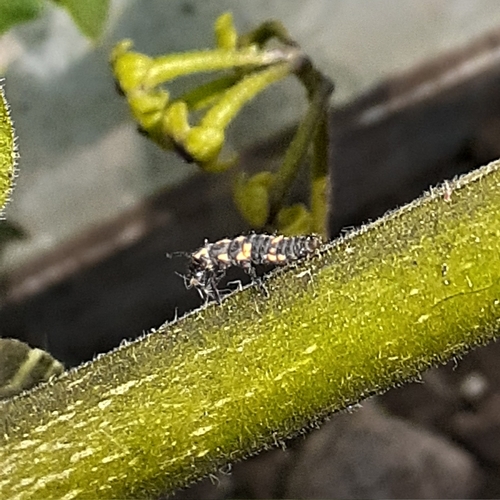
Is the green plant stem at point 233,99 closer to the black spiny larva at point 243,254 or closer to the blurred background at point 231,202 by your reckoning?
the black spiny larva at point 243,254

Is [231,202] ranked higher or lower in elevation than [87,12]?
lower

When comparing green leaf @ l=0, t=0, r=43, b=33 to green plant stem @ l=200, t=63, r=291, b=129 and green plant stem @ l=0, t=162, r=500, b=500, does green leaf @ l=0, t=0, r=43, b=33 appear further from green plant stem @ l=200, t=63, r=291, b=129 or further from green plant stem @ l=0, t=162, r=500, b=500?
green plant stem @ l=0, t=162, r=500, b=500

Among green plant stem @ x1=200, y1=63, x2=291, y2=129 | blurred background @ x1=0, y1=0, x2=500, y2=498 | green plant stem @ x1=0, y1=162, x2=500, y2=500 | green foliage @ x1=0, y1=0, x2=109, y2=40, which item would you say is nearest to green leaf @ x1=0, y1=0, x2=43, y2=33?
green foliage @ x1=0, y1=0, x2=109, y2=40

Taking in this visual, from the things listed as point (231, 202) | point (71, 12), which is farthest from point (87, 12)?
point (231, 202)

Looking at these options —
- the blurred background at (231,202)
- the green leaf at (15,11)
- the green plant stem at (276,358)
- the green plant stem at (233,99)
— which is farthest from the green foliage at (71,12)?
the blurred background at (231,202)

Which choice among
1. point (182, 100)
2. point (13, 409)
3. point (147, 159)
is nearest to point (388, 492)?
point (147, 159)

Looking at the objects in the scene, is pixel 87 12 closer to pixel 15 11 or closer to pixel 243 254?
pixel 15 11
